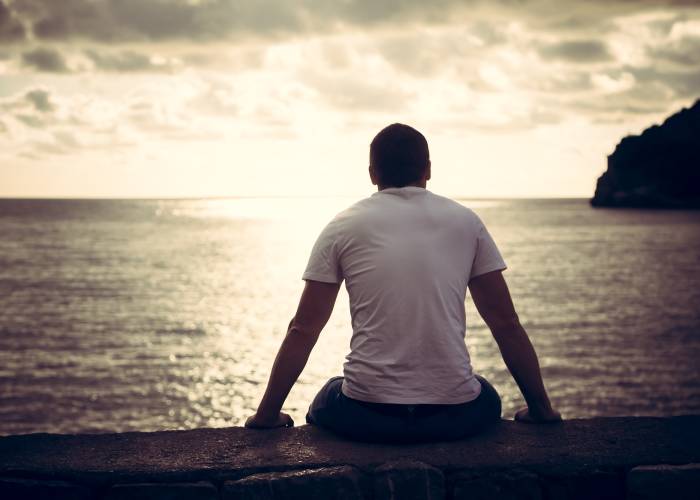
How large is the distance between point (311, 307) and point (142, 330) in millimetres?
27800

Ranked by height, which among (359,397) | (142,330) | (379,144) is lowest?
(142,330)

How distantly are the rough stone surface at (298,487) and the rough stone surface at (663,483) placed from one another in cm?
106

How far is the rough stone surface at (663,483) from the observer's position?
272 centimetres

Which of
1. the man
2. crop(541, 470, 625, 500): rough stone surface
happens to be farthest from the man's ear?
crop(541, 470, 625, 500): rough stone surface

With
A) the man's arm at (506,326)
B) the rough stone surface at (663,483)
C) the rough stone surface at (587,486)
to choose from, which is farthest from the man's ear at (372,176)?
the rough stone surface at (663,483)

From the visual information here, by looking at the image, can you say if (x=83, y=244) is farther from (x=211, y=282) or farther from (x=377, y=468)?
(x=377, y=468)

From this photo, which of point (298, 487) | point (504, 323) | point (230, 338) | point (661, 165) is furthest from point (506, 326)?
point (661, 165)

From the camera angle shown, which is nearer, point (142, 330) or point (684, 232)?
point (142, 330)

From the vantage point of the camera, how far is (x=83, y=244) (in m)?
74.6

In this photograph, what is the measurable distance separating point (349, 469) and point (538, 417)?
3.57 feet

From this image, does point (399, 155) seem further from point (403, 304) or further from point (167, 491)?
point (167, 491)

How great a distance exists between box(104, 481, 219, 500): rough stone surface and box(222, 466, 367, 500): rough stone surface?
0.22 feet

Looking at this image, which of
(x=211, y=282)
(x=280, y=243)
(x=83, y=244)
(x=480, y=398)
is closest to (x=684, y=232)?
(x=280, y=243)

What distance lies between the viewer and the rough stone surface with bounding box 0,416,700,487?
8.89 ft
